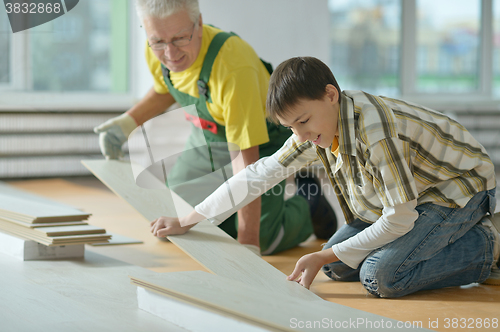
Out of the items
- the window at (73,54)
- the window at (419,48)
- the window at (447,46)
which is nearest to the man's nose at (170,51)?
the window at (73,54)

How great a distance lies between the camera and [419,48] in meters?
5.77

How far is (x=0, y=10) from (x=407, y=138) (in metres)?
4.23

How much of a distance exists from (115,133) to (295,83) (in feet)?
3.78

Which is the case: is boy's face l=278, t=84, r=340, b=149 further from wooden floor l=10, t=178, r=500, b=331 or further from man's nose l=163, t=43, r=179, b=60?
man's nose l=163, t=43, r=179, b=60

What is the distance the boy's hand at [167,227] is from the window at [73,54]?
11.5 ft

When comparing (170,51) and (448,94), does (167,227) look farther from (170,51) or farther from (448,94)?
(448,94)

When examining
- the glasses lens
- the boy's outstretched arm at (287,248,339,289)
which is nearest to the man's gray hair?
Result: the glasses lens

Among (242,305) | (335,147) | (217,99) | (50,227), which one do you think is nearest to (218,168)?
(217,99)

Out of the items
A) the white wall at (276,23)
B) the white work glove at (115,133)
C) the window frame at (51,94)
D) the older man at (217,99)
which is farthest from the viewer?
the window frame at (51,94)

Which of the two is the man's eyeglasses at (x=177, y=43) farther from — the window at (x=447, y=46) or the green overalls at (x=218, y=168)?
the window at (x=447, y=46)

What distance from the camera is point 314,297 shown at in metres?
1.35

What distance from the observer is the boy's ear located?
1.33 m

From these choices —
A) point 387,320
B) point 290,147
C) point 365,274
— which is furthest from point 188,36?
point 387,320

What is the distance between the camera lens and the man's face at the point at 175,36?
5.88ft
